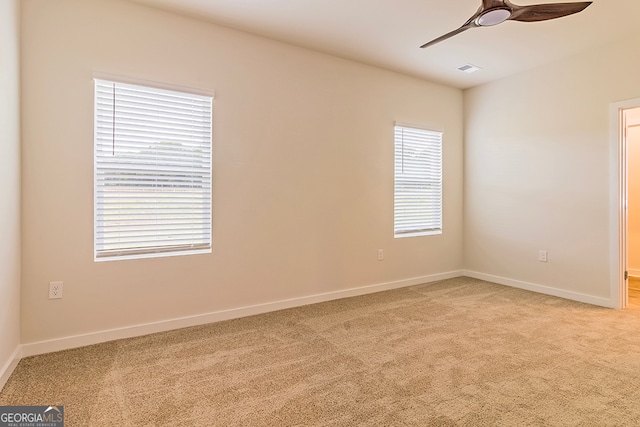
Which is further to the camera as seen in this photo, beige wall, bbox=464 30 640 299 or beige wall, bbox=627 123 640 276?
beige wall, bbox=627 123 640 276

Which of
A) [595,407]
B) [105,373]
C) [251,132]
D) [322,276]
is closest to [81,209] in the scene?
[105,373]

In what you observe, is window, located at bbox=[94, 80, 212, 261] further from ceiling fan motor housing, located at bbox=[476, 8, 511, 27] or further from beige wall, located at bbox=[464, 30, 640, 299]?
beige wall, located at bbox=[464, 30, 640, 299]

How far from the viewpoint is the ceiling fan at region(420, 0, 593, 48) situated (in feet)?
7.20

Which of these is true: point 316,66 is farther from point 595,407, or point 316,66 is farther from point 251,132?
point 595,407

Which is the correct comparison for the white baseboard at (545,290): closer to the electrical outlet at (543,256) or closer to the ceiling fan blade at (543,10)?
the electrical outlet at (543,256)

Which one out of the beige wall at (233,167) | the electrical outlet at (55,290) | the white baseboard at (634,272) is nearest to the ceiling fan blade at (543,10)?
the beige wall at (233,167)

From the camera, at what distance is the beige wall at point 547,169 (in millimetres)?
3797

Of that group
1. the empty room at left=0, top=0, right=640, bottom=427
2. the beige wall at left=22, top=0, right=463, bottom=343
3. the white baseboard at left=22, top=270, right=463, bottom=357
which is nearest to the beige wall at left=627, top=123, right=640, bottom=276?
the empty room at left=0, top=0, right=640, bottom=427

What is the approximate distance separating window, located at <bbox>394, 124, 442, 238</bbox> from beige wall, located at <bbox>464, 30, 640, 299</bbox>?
585mm

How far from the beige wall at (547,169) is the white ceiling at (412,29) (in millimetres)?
346

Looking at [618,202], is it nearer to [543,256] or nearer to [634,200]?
[543,256]

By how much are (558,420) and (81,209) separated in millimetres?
3456

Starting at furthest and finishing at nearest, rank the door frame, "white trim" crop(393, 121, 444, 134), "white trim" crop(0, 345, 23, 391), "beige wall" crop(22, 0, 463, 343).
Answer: "white trim" crop(393, 121, 444, 134) < the door frame < "beige wall" crop(22, 0, 463, 343) < "white trim" crop(0, 345, 23, 391)

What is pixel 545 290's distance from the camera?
432 cm
